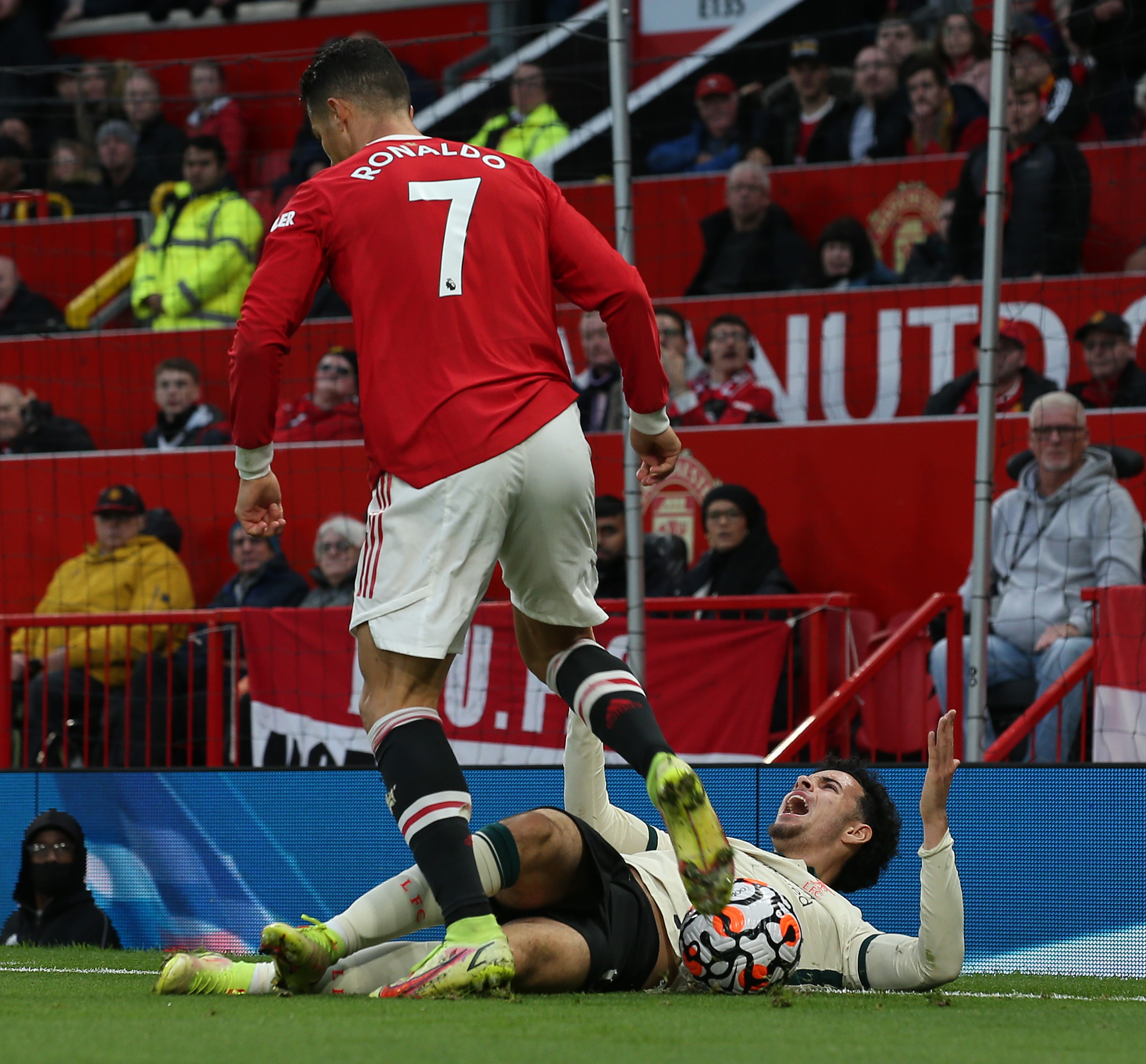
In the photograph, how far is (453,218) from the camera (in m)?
3.28

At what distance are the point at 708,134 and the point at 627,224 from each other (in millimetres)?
4689

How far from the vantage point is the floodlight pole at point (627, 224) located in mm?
5863

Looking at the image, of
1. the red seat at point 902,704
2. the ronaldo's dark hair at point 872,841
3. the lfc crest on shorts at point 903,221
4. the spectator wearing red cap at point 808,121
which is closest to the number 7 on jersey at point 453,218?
the ronaldo's dark hair at point 872,841

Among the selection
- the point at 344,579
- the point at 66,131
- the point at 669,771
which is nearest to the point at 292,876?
the point at 344,579

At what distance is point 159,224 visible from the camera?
406 inches

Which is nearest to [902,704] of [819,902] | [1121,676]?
[1121,676]

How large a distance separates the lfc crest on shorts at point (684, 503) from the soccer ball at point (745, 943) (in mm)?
4456

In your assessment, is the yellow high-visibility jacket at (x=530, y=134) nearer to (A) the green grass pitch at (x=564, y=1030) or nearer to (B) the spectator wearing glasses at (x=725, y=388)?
(B) the spectator wearing glasses at (x=725, y=388)

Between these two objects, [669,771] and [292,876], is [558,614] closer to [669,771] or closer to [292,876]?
[669,771]

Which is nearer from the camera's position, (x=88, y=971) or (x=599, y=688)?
(x=599, y=688)

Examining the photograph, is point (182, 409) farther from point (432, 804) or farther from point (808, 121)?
point (432, 804)

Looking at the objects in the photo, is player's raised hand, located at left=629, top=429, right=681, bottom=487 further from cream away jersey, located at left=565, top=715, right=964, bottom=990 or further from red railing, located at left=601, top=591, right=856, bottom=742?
red railing, located at left=601, top=591, right=856, bottom=742

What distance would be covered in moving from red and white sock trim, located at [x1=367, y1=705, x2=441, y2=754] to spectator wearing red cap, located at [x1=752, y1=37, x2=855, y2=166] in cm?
691

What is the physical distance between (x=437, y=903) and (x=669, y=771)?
0.51m
